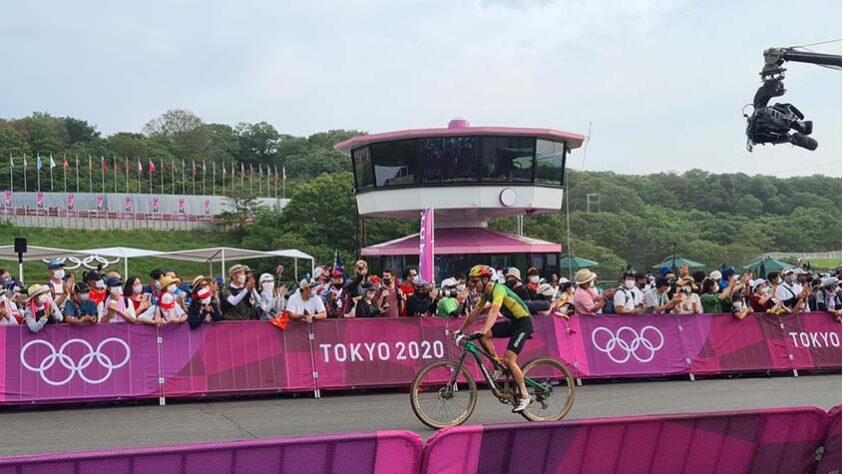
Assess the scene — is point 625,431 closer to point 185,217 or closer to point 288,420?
point 288,420

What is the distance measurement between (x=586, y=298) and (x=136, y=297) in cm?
739

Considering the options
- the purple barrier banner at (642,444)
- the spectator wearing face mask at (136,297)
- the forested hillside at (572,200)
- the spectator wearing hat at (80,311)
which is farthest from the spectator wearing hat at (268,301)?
the forested hillside at (572,200)

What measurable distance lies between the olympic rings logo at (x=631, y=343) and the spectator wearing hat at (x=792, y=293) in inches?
126

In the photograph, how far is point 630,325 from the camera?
15188mm

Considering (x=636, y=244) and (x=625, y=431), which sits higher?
(x=625, y=431)

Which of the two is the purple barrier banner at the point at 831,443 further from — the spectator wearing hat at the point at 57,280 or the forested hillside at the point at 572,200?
the forested hillside at the point at 572,200

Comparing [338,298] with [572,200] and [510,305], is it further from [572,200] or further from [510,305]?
[572,200]

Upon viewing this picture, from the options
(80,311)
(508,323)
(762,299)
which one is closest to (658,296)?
(762,299)

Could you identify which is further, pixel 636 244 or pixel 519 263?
pixel 636 244

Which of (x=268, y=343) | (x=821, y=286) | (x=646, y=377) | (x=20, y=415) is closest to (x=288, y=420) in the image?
(x=268, y=343)

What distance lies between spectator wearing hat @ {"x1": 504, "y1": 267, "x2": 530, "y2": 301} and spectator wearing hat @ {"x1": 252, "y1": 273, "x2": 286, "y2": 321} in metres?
3.72

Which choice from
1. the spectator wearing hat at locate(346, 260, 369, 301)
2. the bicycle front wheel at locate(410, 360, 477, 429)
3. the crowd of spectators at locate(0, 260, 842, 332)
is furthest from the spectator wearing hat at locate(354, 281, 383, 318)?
Answer: the bicycle front wheel at locate(410, 360, 477, 429)

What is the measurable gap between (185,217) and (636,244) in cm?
4995

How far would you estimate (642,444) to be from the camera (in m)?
6.38
